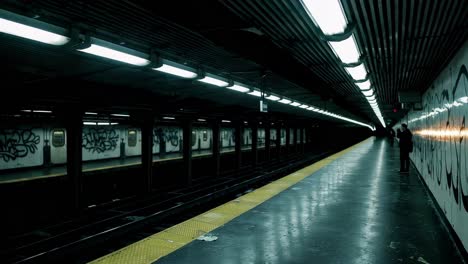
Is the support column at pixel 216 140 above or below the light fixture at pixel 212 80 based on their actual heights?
below

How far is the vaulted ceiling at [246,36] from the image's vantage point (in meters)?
3.45

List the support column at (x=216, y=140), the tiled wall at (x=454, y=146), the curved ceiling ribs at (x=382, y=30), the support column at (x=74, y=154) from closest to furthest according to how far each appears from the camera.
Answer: the curved ceiling ribs at (x=382, y=30), the tiled wall at (x=454, y=146), the support column at (x=74, y=154), the support column at (x=216, y=140)

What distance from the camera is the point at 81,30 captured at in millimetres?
4148

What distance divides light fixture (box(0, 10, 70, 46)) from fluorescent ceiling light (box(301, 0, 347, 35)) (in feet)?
8.68

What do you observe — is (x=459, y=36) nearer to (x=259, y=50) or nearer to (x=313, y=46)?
(x=313, y=46)

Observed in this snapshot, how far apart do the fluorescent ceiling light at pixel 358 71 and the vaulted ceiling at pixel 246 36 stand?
0.19m

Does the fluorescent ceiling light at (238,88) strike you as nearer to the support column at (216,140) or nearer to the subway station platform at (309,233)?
the subway station platform at (309,233)

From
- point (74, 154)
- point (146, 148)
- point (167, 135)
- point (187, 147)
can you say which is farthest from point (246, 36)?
point (167, 135)

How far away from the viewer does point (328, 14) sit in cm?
297

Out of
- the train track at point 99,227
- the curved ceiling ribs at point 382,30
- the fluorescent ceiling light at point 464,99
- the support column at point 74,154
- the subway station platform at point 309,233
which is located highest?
the curved ceiling ribs at point 382,30

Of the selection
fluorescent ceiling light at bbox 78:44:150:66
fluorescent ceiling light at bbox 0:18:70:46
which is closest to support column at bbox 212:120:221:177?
fluorescent ceiling light at bbox 78:44:150:66

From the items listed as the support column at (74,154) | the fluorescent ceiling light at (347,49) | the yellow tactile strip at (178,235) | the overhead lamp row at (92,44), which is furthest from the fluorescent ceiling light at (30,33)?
the support column at (74,154)

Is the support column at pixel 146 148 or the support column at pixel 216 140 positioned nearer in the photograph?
the support column at pixel 146 148

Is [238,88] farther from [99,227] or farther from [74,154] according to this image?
[99,227]
